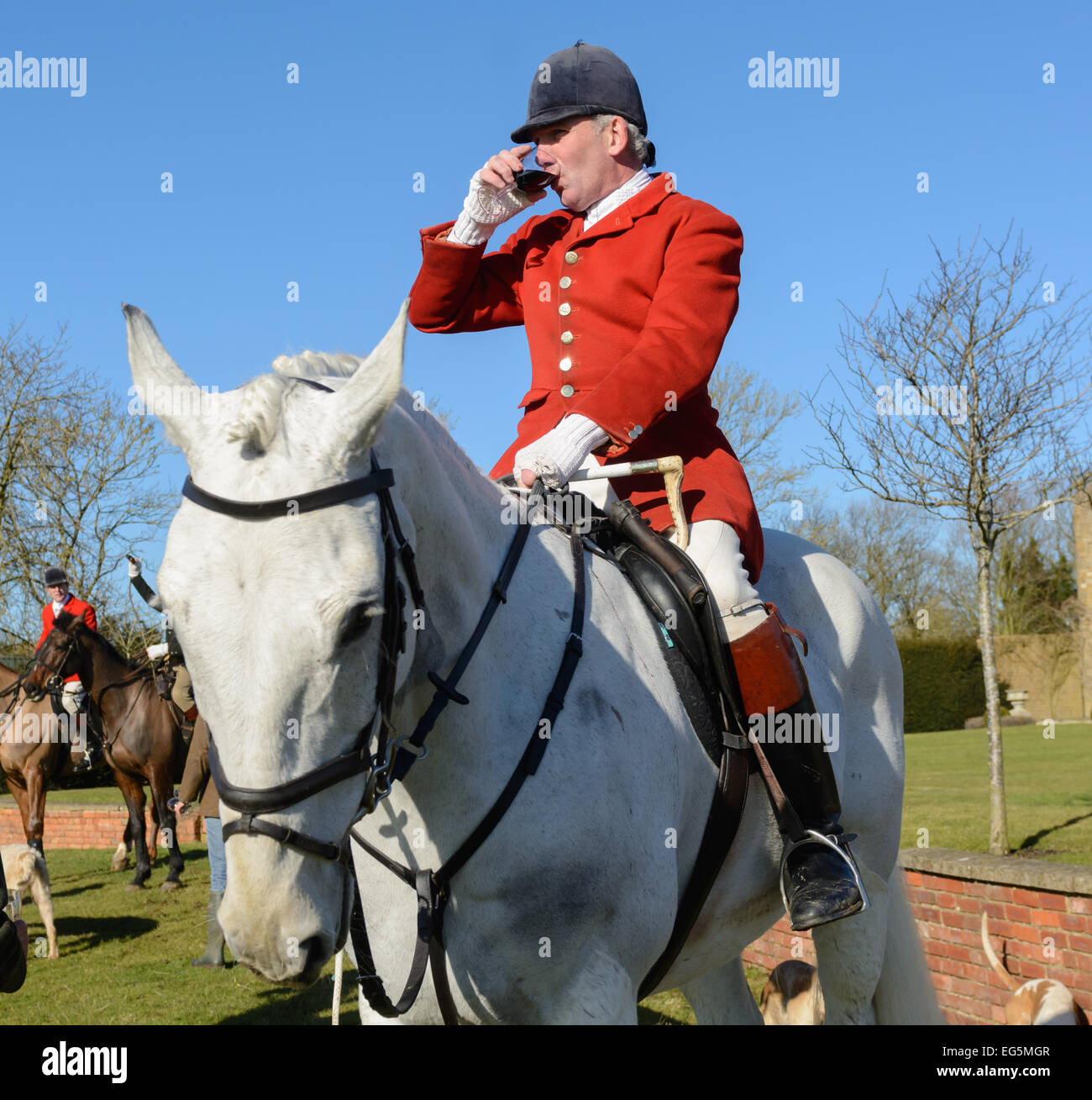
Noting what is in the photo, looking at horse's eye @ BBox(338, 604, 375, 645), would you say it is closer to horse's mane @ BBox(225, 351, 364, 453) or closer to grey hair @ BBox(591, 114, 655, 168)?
horse's mane @ BBox(225, 351, 364, 453)

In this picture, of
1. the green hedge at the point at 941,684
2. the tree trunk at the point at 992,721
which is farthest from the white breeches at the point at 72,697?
the green hedge at the point at 941,684

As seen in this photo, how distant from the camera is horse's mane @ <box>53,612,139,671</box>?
13.5 meters

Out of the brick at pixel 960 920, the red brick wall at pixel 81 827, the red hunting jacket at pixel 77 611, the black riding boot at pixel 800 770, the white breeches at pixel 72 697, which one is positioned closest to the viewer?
the black riding boot at pixel 800 770

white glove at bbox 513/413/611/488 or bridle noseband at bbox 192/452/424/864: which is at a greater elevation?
white glove at bbox 513/413/611/488

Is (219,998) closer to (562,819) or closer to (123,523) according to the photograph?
(562,819)

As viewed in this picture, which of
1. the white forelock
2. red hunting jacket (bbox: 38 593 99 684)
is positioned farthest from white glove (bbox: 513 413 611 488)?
red hunting jacket (bbox: 38 593 99 684)

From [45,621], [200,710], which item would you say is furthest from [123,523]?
[200,710]

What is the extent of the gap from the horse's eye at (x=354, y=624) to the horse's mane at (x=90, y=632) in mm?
12894

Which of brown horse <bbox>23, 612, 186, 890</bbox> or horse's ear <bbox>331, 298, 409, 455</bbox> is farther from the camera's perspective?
brown horse <bbox>23, 612, 186, 890</bbox>

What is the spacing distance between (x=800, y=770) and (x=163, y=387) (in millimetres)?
2070

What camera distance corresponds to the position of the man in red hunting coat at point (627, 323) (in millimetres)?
2926

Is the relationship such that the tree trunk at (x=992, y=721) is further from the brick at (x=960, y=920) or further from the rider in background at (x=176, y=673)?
the rider in background at (x=176, y=673)

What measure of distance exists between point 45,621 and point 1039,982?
1372cm

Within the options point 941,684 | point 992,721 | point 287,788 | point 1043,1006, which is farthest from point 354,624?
point 941,684
